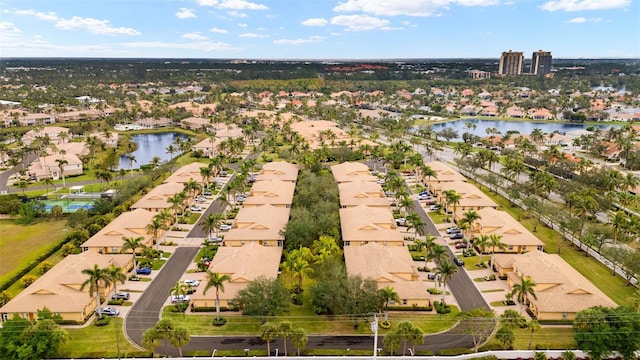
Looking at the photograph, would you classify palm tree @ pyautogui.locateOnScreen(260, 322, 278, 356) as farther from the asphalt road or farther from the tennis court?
the tennis court

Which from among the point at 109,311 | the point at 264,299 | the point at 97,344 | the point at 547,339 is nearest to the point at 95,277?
the point at 109,311

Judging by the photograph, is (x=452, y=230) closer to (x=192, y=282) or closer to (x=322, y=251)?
(x=322, y=251)

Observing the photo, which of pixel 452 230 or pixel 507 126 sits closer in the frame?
pixel 452 230

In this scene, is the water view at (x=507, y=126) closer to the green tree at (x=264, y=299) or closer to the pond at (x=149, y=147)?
the pond at (x=149, y=147)

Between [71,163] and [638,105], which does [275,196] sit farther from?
[638,105]

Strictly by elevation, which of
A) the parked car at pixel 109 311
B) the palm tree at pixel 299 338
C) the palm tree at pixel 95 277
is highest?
the palm tree at pixel 95 277

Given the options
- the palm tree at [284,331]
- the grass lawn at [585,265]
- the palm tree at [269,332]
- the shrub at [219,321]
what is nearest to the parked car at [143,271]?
the shrub at [219,321]

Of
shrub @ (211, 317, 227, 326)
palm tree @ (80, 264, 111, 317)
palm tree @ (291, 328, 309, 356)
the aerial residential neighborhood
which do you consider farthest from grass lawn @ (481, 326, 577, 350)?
palm tree @ (80, 264, 111, 317)
